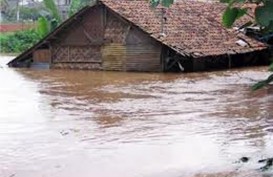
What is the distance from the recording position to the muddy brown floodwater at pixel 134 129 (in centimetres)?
790

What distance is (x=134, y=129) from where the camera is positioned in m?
11.3

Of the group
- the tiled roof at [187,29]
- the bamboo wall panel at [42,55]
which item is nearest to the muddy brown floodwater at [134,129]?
the tiled roof at [187,29]

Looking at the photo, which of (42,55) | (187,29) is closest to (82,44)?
(42,55)

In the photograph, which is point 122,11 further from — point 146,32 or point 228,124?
point 228,124

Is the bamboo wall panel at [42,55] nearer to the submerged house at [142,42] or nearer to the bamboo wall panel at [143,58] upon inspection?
the submerged house at [142,42]

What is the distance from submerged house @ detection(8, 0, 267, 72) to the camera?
26562mm

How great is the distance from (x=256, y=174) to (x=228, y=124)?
5.00 meters

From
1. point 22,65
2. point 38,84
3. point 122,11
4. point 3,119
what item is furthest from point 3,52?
point 3,119

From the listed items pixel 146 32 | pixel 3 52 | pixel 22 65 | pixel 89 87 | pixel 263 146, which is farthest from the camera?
pixel 3 52

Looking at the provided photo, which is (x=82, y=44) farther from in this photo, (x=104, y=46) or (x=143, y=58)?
(x=143, y=58)

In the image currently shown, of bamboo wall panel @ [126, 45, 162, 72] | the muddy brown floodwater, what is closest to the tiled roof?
bamboo wall panel @ [126, 45, 162, 72]

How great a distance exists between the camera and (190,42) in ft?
88.2

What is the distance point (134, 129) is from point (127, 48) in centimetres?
1657

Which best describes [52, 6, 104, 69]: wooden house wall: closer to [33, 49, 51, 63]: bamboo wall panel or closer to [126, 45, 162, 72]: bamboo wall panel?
[33, 49, 51, 63]: bamboo wall panel
